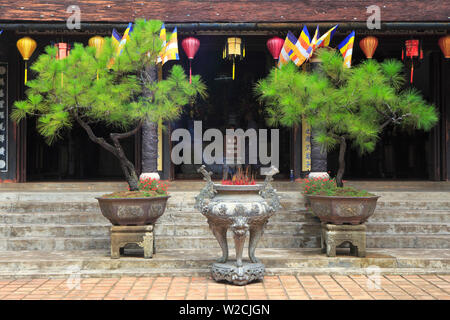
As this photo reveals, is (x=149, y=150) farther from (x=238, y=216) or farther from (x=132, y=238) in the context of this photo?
(x=238, y=216)

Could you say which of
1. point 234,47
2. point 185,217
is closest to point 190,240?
point 185,217

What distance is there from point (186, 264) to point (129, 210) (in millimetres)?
856

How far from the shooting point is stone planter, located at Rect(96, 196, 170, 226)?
5406mm

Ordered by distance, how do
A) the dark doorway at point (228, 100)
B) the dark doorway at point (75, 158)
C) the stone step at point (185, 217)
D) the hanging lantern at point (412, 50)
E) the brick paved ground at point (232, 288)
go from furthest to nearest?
the dark doorway at point (75, 158) → the dark doorway at point (228, 100) → the hanging lantern at point (412, 50) → the stone step at point (185, 217) → the brick paved ground at point (232, 288)

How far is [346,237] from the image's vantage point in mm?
5559

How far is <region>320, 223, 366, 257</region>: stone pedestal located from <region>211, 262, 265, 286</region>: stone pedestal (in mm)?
979

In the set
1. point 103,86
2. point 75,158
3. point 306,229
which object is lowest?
point 306,229

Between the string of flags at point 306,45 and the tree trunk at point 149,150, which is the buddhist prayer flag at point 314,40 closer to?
the string of flags at point 306,45

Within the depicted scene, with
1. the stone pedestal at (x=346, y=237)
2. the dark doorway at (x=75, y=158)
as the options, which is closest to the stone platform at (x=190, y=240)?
the stone pedestal at (x=346, y=237)

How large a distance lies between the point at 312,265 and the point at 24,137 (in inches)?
254

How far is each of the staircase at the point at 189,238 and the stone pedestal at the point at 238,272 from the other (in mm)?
353

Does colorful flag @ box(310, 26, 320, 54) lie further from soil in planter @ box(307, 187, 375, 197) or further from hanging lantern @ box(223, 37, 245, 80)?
soil in planter @ box(307, 187, 375, 197)

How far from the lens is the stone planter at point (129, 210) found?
5406mm

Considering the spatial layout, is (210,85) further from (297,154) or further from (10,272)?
(10,272)
